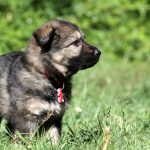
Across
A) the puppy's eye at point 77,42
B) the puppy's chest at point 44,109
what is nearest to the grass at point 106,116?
the puppy's chest at point 44,109

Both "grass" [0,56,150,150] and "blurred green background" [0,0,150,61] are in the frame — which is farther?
"blurred green background" [0,0,150,61]

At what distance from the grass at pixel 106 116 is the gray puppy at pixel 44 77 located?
0.22 meters

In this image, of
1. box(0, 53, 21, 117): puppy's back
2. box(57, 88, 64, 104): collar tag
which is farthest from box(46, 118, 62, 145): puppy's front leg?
box(0, 53, 21, 117): puppy's back

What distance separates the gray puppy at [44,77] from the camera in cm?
621

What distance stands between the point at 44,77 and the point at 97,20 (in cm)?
745

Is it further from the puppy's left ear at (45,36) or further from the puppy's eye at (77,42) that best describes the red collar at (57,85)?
the puppy's eye at (77,42)

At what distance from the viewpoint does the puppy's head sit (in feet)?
21.2

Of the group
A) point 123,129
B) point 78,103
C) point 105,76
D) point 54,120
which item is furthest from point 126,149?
point 105,76

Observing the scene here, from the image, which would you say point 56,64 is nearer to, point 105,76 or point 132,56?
point 105,76

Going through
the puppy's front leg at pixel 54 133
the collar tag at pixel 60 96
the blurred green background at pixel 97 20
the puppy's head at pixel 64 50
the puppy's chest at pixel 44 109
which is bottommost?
the blurred green background at pixel 97 20

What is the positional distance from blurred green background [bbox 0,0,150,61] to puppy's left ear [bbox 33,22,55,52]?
17.8 ft

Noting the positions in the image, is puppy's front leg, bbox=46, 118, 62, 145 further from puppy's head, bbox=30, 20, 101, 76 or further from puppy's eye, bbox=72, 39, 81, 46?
puppy's eye, bbox=72, 39, 81, 46

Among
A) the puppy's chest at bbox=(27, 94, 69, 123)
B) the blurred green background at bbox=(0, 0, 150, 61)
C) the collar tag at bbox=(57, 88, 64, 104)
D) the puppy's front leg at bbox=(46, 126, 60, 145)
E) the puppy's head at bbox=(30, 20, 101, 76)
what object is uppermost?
the puppy's head at bbox=(30, 20, 101, 76)

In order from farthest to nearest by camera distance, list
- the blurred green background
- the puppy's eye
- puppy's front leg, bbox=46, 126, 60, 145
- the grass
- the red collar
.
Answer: the blurred green background < the puppy's eye < the red collar < puppy's front leg, bbox=46, 126, 60, 145 < the grass
